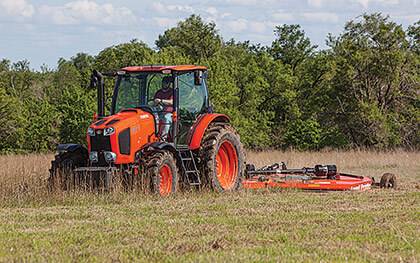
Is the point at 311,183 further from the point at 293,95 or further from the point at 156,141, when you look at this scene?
the point at 293,95

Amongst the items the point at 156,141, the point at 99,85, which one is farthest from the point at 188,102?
the point at 99,85

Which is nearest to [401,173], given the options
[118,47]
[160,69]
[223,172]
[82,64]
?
[223,172]

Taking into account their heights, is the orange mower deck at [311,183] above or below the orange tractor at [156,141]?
below

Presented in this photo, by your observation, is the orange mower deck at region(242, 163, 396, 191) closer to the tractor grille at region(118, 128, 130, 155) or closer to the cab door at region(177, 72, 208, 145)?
the cab door at region(177, 72, 208, 145)

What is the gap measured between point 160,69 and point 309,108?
3330 cm

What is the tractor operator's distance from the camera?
1456 centimetres

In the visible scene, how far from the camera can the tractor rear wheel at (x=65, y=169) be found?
1345 cm

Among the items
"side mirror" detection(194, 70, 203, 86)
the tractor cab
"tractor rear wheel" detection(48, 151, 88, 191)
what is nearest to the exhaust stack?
the tractor cab

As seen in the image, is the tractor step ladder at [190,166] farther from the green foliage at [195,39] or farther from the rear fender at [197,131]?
the green foliage at [195,39]

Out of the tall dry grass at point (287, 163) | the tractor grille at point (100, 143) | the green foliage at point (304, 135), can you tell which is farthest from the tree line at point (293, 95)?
the tractor grille at point (100, 143)

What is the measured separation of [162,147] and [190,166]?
120cm

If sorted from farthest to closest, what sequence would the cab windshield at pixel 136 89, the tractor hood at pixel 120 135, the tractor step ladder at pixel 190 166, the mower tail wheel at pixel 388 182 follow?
the mower tail wheel at pixel 388 182 < the cab windshield at pixel 136 89 < the tractor step ladder at pixel 190 166 < the tractor hood at pixel 120 135

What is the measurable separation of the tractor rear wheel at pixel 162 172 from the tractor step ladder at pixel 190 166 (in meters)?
0.62

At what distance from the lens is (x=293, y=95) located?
158ft
